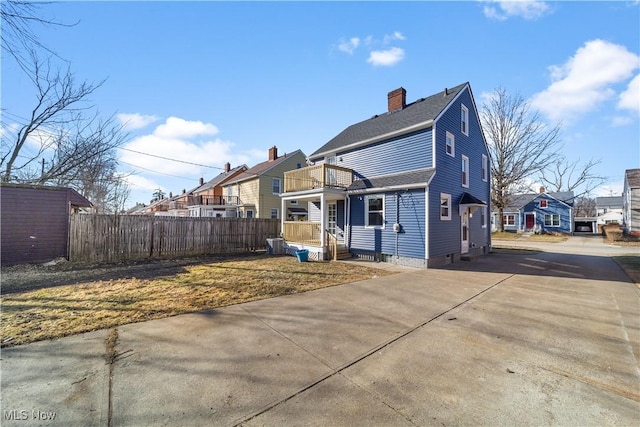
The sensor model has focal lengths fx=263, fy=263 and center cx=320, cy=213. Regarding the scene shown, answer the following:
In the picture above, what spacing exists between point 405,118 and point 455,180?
400 centimetres

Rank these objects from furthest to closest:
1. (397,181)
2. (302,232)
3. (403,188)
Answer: (302,232) → (397,181) → (403,188)

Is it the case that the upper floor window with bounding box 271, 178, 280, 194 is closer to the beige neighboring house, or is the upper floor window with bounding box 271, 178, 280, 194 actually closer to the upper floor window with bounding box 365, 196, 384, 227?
the beige neighboring house

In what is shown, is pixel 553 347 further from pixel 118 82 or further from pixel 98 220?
pixel 118 82

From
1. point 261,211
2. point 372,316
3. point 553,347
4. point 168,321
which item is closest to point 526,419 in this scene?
point 553,347

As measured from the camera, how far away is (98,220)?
426 inches

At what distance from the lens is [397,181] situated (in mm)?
11938

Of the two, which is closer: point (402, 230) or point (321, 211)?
point (402, 230)

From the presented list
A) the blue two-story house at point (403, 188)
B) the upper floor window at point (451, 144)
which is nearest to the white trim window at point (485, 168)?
the blue two-story house at point (403, 188)

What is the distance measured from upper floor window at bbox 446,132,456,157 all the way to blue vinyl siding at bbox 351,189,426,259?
3.41 meters

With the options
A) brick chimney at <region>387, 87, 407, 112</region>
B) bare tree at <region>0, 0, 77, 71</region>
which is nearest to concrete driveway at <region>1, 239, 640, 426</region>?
bare tree at <region>0, 0, 77, 71</region>

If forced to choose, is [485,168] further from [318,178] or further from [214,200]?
[214,200]

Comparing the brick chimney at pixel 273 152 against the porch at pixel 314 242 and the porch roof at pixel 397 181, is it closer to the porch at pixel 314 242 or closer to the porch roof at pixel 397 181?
the porch at pixel 314 242

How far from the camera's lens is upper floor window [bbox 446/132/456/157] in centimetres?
1259

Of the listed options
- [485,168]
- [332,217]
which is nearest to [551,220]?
[485,168]
